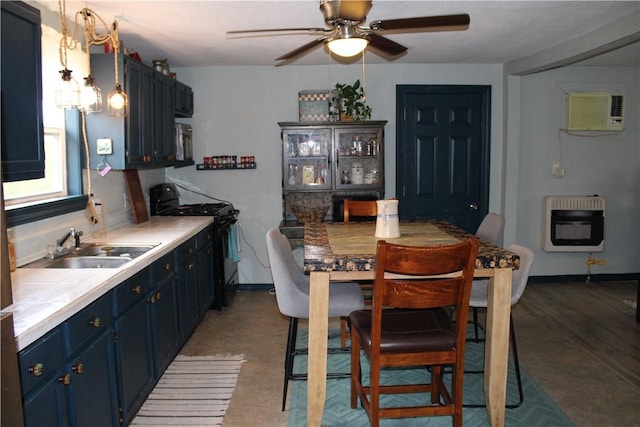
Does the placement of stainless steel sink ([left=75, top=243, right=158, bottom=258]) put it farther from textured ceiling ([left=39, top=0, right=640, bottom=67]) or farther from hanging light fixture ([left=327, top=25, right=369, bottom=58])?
hanging light fixture ([left=327, top=25, right=369, bottom=58])

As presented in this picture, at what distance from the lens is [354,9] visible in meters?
2.55

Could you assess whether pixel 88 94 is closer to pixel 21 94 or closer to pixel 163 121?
pixel 21 94

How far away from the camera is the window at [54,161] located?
308cm

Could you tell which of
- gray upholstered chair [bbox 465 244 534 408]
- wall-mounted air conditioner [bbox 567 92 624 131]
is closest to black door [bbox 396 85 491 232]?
wall-mounted air conditioner [bbox 567 92 624 131]

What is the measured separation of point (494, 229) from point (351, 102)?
2303 mm

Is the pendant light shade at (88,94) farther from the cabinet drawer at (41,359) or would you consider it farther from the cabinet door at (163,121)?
the cabinet drawer at (41,359)

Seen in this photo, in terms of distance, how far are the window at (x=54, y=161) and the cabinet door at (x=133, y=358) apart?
0.80 metres

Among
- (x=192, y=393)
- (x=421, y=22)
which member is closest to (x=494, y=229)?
(x=421, y=22)

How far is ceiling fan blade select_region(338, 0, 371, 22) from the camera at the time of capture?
2500 mm

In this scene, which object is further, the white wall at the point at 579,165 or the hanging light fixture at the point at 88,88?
the white wall at the point at 579,165

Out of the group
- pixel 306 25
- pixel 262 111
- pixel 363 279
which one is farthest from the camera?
pixel 262 111

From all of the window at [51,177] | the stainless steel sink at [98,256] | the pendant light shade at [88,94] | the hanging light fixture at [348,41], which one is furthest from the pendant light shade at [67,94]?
the hanging light fixture at [348,41]

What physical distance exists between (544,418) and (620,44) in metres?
2.71

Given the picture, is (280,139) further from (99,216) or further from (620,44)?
(620,44)
